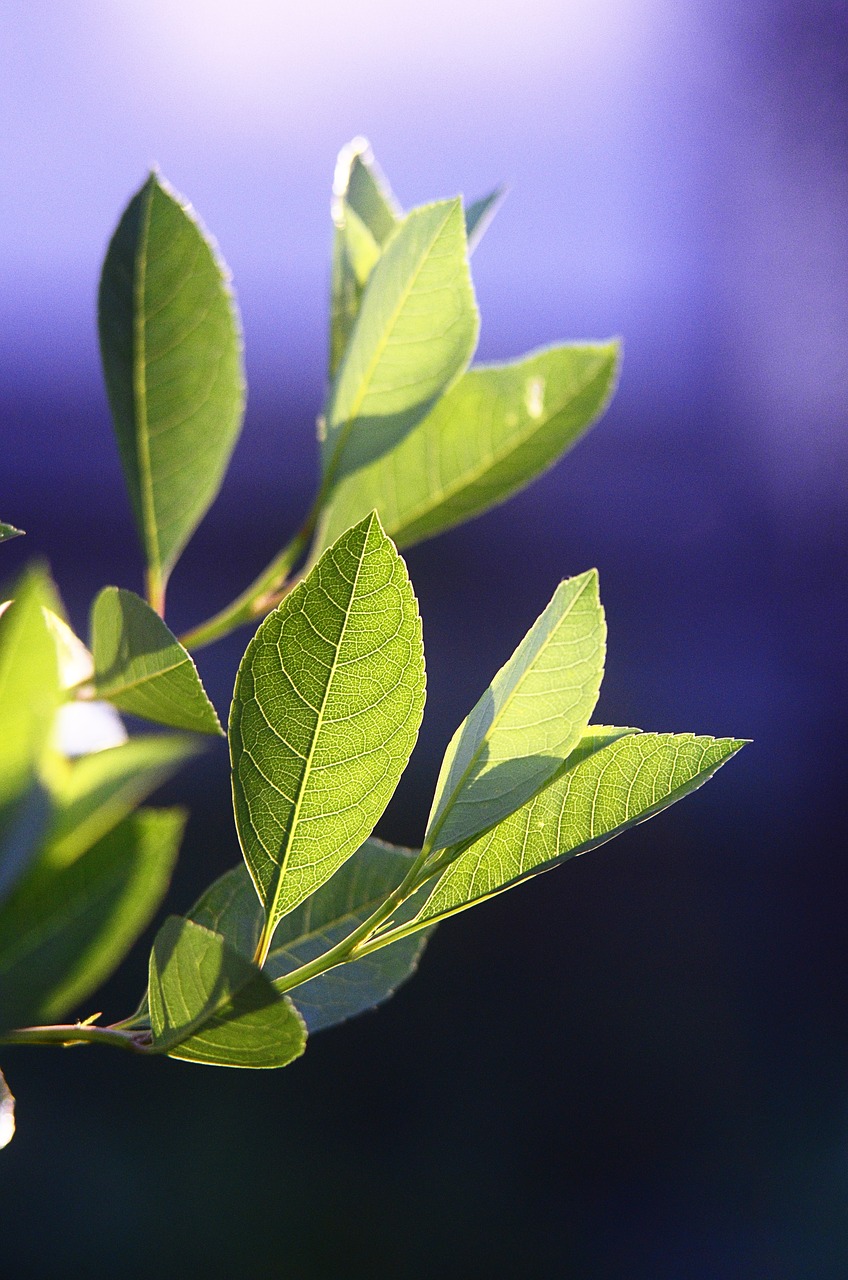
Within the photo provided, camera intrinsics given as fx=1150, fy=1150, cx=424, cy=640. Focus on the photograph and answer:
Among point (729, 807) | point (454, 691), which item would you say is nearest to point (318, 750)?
point (454, 691)

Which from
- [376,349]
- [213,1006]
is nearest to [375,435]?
[376,349]

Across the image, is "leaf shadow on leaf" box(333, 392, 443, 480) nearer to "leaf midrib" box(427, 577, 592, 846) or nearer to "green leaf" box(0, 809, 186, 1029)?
"leaf midrib" box(427, 577, 592, 846)

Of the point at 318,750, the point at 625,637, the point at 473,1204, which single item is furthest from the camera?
the point at 625,637

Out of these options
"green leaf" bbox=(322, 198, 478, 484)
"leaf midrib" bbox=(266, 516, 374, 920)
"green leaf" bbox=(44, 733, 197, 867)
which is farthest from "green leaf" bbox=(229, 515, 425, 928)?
"green leaf" bbox=(322, 198, 478, 484)

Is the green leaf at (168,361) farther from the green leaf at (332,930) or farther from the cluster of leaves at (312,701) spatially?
the green leaf at (332,930)

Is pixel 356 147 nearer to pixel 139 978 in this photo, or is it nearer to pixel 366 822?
pixel 366 822

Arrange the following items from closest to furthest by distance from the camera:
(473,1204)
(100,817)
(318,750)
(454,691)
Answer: (100,817) < (318,750) < (473,1204) < (454,691)
